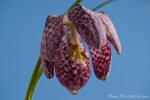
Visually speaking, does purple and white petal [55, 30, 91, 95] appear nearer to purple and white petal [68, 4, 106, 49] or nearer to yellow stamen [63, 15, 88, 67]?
yellow stamen [63, 15, 88, 67]

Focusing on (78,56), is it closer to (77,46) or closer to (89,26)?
(77,46)

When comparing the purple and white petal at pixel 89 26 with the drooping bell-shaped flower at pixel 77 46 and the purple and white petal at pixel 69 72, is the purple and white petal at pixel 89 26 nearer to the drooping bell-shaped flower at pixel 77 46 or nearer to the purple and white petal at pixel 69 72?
the drooping bell-shaped flower at pixel 77 46

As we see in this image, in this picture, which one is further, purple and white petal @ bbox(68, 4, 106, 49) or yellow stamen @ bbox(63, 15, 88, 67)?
yellow stamen @ bbox(63, 15, 88, 67)

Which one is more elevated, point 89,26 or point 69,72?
point 89,26

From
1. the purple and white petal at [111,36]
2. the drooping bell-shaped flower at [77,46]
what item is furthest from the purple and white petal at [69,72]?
the purple and white petal at [111,36]

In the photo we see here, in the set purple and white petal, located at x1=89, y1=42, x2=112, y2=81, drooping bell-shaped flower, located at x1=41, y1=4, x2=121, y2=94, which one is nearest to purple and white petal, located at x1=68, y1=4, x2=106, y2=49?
drooping bell-shaped flower, located at x1=41, y1=4, x2=121, y2=94

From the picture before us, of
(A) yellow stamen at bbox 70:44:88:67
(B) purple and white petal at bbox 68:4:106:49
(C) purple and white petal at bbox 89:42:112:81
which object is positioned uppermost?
(B) purple and white petal at bbox 68:4:106:49

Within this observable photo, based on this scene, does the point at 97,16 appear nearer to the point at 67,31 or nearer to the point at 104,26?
the point at 104,26

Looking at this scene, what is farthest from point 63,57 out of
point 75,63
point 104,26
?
point 104,26

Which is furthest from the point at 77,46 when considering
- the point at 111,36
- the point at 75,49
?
the point at 111,36
